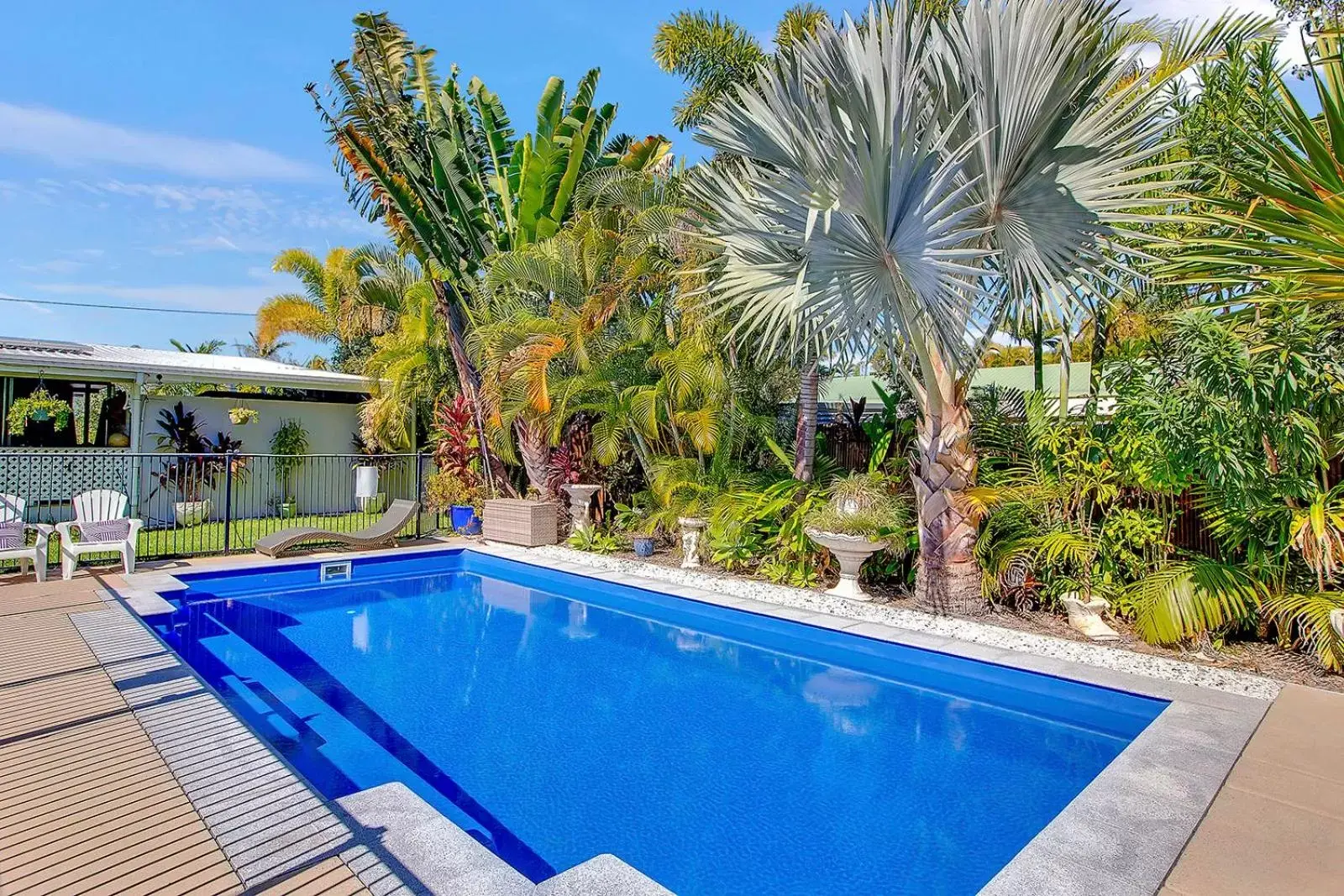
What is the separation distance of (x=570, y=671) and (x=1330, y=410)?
695cm

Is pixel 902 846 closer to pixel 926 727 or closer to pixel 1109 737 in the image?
pixel 926 727

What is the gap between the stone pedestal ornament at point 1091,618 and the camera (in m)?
6.98

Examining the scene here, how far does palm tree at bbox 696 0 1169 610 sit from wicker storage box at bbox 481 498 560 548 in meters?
7.14

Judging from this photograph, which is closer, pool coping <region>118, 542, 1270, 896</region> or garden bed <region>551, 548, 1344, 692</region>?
pool coping <region>118, 542, 1270, 896</region>

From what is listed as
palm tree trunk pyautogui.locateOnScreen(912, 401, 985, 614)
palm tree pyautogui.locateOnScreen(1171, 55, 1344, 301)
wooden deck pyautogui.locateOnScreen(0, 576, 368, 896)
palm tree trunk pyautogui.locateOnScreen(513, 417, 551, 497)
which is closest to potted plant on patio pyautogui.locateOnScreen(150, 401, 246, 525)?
palm tree trunk pyautogui.locateOnScreen(513, 417, 551, 497)

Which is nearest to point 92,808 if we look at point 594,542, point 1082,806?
point 1082,806

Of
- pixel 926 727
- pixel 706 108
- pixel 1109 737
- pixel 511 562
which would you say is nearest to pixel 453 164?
pixel 706 108

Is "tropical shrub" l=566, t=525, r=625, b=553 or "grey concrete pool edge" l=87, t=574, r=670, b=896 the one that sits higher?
"tropical shrub" l=566, t=525, r=625, b=553

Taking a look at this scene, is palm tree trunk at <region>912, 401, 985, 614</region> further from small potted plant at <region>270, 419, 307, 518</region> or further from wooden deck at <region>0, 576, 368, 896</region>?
small potted plant at <region>270, 419, 307, 518</region>

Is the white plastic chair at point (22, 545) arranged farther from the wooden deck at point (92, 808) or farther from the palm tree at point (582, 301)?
the palm tree at point (582, 301)

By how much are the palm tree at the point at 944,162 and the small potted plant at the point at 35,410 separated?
1371 centimetres

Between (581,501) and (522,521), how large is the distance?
3.77ft

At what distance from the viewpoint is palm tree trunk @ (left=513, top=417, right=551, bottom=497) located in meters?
12.9

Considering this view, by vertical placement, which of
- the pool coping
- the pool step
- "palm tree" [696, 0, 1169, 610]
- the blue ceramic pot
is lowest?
the pool coping
